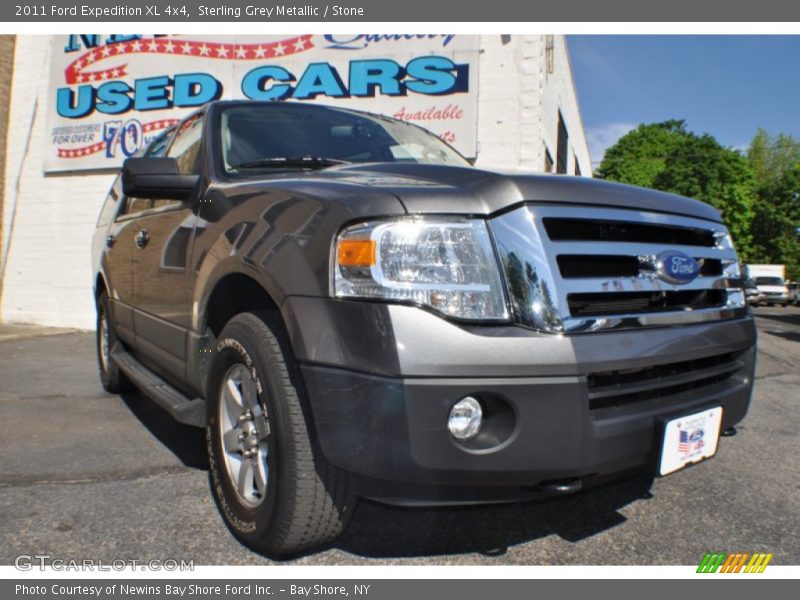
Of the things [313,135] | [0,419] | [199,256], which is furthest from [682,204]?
[0,419]

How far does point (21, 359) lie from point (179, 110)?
432 centimetres

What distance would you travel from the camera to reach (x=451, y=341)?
1.61m

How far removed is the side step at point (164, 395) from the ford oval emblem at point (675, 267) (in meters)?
1.76

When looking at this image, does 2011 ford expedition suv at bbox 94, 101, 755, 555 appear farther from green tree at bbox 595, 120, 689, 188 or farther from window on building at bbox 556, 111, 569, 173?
green tree at bbox 595, 120, 689, 188

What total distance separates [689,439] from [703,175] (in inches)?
1517

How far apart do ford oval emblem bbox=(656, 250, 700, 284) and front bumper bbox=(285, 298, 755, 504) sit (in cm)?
35

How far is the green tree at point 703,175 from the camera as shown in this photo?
117 feet

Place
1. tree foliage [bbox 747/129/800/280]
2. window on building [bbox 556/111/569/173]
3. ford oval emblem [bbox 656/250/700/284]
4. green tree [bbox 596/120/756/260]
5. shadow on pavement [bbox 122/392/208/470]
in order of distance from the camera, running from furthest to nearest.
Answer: tree foliage [bbox 747/129/800/280], green tree [bbox 596/120/756/260], window on building [bbox 556/111/569/173], shadow on pavement [bbox 122/392/208/470], ford oval emblem [bbox 656/250/700/284]

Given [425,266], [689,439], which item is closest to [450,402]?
[425,266]

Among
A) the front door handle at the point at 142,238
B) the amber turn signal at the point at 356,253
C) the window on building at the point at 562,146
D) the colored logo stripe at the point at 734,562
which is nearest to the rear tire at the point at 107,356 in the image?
the front door handle at the point at 142,238

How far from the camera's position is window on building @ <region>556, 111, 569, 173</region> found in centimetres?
1105

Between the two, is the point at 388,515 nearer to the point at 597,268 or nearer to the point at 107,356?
the point at 597,268

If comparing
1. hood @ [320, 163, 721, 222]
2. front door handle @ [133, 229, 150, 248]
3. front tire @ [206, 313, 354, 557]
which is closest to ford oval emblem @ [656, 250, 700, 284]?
hood @ [320, 163, 721, 222]
